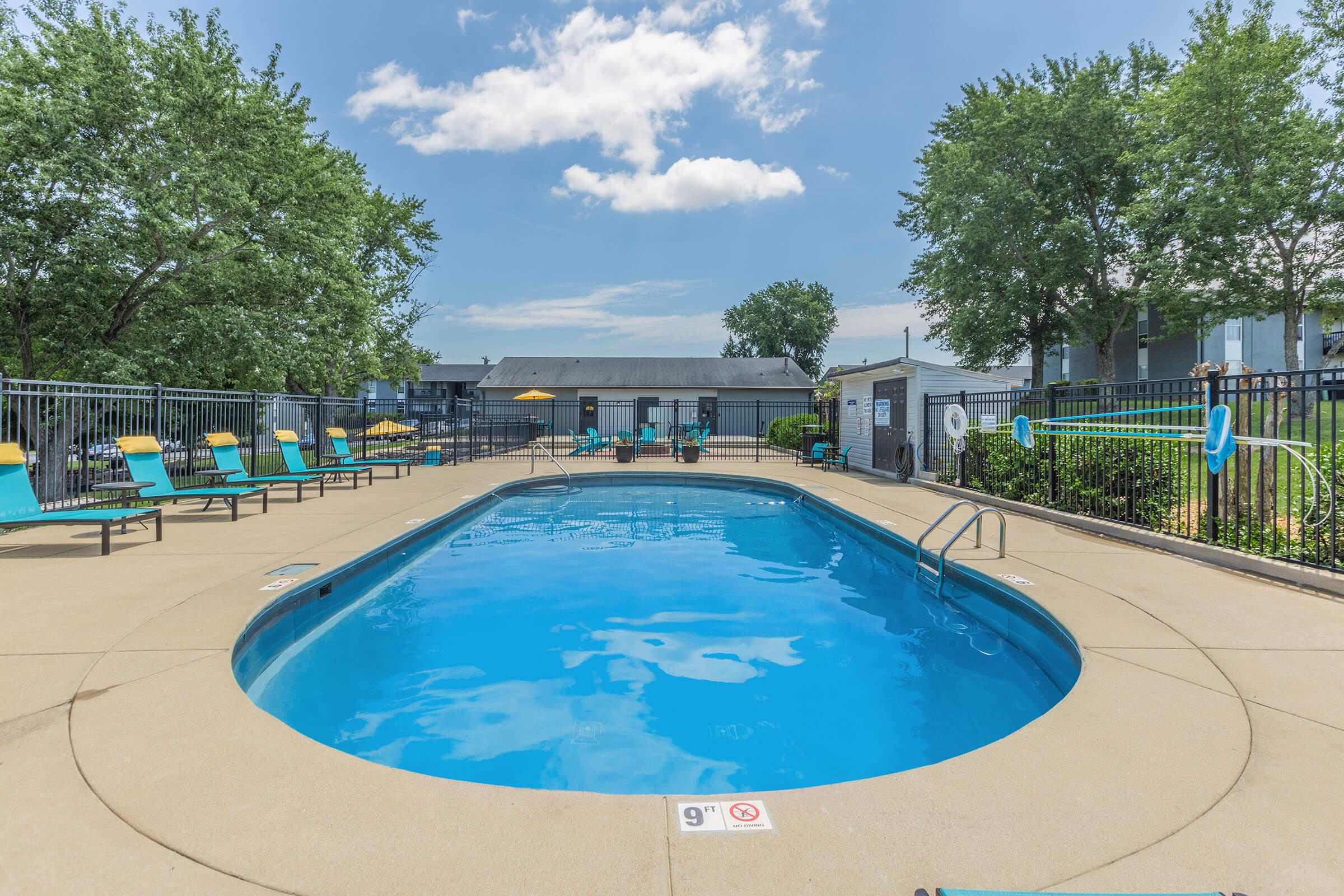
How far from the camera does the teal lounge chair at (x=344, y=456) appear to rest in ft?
39.8

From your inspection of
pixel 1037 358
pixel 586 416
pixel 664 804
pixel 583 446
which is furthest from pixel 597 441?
pixel 1037 358

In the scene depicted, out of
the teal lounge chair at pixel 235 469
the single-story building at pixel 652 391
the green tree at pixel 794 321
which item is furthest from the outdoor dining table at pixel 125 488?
the green tree at pixel 794 321

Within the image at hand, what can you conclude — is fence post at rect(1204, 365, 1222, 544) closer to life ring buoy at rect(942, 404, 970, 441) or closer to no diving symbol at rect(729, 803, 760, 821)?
life ring buoy at rect(942, 404, 970, 441)

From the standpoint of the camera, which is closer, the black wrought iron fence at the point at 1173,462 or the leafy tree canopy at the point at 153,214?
the black wrought iron fence at the point at 1173,462

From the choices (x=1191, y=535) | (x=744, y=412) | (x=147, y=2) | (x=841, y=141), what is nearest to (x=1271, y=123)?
(x=841, y=141)

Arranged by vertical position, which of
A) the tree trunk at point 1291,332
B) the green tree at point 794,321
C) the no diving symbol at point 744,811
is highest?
the green tree at point 794,321

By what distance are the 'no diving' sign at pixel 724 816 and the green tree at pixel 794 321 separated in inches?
1908

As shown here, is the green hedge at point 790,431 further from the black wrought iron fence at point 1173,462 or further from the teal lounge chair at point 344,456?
the teal lounge chair at point 344,456

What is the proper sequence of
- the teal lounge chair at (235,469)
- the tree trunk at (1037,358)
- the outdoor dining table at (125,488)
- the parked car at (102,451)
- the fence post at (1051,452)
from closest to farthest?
the outdoor dining table at (125,488), the fence post at (1051,452), the teal lounge chair at (235,469), the parked car at (102,451), the tree trunk at (1037,358)

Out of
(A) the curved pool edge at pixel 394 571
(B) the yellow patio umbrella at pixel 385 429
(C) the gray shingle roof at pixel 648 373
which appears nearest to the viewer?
(A) the curved pool edge at pixel 394 571

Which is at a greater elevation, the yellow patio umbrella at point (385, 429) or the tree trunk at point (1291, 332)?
the tree trunk at point (1291, 332)

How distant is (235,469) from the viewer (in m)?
8.91

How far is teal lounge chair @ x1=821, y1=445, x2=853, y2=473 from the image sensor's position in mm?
14680

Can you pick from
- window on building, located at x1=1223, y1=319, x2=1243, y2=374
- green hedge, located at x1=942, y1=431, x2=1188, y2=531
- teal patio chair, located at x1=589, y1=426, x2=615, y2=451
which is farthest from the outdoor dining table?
window on building, located at x1=1223, y1=319, x2=1243, y2=374
